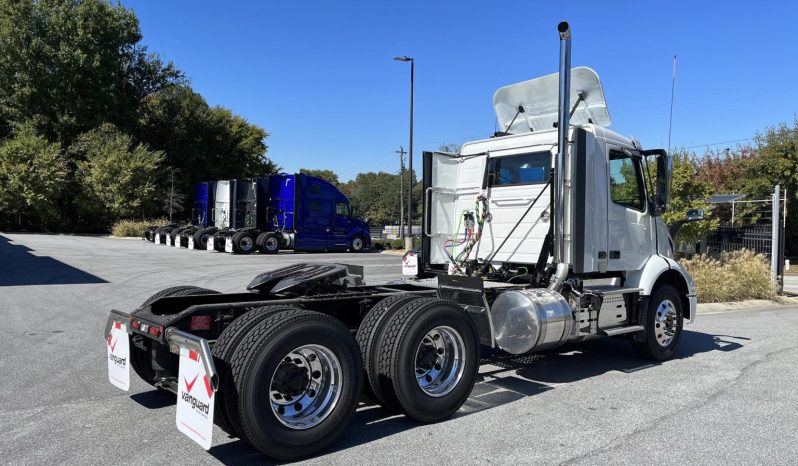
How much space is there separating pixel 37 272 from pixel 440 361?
1335 centimetres

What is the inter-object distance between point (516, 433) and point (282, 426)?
179 centimetres

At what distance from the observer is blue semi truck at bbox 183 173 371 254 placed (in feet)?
81.6

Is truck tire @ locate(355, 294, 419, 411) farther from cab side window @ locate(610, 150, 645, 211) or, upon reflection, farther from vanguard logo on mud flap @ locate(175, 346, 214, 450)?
cab side window @ locate(610, 150, 645, 211)

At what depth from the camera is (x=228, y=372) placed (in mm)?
3709

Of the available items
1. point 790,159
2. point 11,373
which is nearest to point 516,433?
point 11,373

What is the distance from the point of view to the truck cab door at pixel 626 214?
661cm

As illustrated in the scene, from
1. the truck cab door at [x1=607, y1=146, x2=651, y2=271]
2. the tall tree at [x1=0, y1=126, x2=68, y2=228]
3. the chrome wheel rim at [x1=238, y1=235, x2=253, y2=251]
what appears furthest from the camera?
the tall tree at [x1=0, y1=126, x2=68, y2=228]

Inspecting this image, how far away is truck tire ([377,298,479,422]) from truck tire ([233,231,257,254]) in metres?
20.2

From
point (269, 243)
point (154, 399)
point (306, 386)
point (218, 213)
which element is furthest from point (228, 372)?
point (218, 213)

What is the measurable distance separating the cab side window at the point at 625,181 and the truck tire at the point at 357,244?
22.0 metres

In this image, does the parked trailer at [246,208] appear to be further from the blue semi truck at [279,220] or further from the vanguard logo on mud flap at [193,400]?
the vanguard logo on mud flap at [193,400]

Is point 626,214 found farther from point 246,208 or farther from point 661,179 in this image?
point 246,208

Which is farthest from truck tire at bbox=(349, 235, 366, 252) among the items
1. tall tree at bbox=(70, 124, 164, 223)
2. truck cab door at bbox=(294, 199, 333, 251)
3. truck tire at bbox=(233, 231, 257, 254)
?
tall tree at bbox=(70, 124, 164, 223)

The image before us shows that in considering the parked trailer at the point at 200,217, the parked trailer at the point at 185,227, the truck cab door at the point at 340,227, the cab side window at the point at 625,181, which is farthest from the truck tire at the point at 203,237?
the cab side window at the point at 625,181
